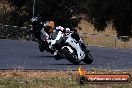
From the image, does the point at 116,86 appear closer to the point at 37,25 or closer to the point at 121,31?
the point at 37,25

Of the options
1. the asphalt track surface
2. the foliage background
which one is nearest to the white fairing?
the asphalt track surface

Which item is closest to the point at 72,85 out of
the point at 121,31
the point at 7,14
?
the point at 7,14

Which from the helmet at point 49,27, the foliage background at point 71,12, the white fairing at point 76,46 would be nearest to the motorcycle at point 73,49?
the white fairing at point 76,46

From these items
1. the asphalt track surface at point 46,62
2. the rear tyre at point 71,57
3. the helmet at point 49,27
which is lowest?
the asphalt track surface at point 46,62

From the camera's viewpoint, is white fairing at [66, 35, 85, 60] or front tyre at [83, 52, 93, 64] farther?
front tyre at [83, 52, 93, 64]

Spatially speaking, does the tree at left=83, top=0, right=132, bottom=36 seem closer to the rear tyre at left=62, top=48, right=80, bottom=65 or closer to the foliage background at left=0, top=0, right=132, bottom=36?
the foliage background at left=0, top=0, right=132, bottom=36

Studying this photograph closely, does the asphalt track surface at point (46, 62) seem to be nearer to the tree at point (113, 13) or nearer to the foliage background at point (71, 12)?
the foliage background at point (71, 12)

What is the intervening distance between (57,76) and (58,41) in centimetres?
537

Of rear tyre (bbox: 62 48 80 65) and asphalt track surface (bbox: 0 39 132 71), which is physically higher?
rear tyre (bbox: 62 48 80 65)

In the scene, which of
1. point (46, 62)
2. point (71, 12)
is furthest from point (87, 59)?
point (71, 12)

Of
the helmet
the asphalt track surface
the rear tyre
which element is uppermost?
the helmet

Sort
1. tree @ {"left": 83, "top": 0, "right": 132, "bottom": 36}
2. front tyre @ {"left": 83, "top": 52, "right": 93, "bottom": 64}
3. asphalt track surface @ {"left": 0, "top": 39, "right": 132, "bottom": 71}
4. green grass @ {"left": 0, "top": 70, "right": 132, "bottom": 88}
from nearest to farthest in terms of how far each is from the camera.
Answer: green grass @ {"left": 0, "top": 70, "right": 132, "bottom": 88}
asphalt track surface @ {"left": 0, "top": 39, "right": 132, "bottom": 71}
front tyre @ {"left": 83, "top": 52, "right": 93, "bottom": 64}
tree @ {"left": 83, "top": 0, "right": 132, "bottom": 36}

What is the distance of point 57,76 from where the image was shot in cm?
1301

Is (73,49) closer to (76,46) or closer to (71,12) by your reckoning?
(76,46)
